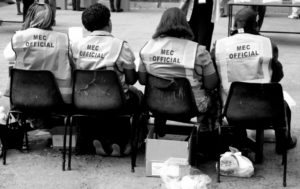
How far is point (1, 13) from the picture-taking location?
53.4 feet

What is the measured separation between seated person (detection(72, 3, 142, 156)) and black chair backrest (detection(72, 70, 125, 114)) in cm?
13

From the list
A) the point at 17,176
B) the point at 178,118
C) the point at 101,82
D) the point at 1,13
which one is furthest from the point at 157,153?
the point at 1,13

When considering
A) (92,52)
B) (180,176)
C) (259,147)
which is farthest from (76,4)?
(180,176)

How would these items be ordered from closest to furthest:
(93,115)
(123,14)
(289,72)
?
(93,115) < (289,72) < (123,14)

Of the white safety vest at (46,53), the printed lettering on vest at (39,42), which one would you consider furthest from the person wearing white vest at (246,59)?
the printed lettering on vest at (39,42)

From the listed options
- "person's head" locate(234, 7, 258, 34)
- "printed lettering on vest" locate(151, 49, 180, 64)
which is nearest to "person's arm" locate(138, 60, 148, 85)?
"printed lettering on vest" locate(151, 49, 180, 64)

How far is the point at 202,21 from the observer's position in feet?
23.4

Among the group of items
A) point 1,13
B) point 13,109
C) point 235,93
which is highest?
point 235,93

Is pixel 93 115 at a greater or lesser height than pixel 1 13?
greater

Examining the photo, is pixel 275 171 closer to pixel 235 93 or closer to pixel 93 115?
pixel 235 93

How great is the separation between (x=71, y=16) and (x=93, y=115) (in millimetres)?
11103

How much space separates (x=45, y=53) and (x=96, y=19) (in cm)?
49

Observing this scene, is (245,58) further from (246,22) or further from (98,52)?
(98,52)

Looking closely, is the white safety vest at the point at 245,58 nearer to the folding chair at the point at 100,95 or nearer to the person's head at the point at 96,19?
the folding chair at the point at 100,95
